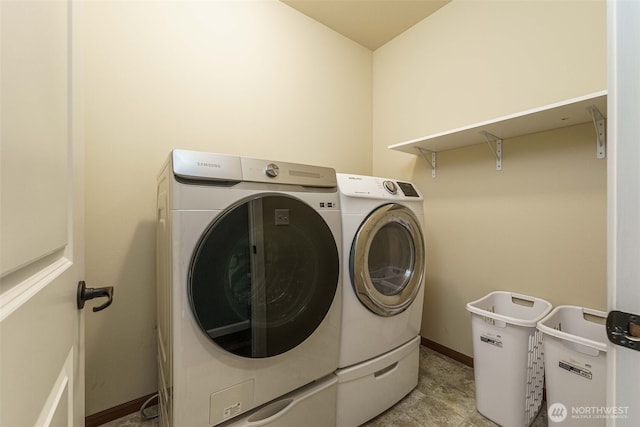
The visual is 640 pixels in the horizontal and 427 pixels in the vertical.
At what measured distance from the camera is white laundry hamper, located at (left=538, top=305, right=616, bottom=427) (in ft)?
3.22

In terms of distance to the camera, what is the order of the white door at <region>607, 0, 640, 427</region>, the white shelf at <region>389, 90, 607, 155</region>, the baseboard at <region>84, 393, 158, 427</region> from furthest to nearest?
the baseboard at <region>84, 393, 158, 427</region>, the white shelf at <region>389, 90, 607, 155</region>, the white door at <region>607, 0, 640, 427</region>

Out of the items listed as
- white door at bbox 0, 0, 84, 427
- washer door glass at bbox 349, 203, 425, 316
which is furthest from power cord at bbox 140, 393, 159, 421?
washer door glass at bbox 349, 203, 425, 316

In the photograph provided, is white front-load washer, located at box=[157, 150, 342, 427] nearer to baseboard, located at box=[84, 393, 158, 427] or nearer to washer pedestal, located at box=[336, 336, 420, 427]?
washer pedestal, located at box=[336, 336, 420, 427]

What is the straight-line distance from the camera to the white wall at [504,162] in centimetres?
129

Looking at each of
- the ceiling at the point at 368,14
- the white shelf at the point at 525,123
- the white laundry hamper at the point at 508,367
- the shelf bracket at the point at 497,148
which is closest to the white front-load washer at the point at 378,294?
A: the white laundry hamper at the point at 508,367

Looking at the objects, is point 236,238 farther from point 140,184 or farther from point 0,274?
point 140,184

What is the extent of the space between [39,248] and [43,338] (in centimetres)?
12

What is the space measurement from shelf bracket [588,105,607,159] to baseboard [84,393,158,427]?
2.59 meters

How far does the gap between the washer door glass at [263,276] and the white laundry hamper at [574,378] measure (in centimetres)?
98

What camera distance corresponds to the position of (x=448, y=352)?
71.9 inches

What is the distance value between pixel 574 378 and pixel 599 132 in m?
→ 1.11

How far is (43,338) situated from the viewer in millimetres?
344

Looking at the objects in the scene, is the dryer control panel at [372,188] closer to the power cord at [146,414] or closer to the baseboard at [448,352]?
the baseboard at [448,352]

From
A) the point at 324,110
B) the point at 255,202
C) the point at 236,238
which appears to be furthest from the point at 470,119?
the point at 236,238
